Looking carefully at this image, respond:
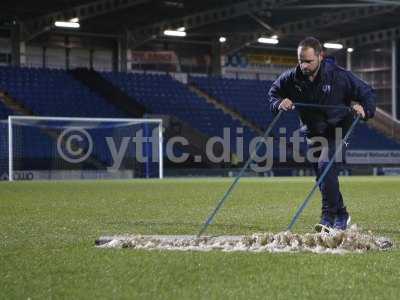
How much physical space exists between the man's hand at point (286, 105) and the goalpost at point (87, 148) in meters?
21.2

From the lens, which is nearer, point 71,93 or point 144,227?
point 144,227

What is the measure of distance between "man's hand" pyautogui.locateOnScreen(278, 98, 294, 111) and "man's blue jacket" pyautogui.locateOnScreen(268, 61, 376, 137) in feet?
0.52

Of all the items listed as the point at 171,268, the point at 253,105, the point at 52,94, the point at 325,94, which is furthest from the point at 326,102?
the point at 253,105

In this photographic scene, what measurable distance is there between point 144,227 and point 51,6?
26794 millimetres

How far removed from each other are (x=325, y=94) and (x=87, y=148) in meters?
22.6

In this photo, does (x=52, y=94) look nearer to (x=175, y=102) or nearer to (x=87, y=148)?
(x=175, y=102)

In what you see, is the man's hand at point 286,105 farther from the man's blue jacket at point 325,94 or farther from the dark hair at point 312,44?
the dark hair at point 312,44

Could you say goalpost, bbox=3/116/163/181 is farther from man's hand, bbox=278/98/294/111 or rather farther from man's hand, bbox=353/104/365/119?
man's hand, bbox=353/104/365/119

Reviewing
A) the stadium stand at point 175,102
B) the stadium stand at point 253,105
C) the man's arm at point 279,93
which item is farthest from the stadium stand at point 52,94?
the man's arm at point 279,93

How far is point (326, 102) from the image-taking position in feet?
25.4

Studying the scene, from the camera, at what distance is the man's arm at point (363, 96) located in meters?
7.54

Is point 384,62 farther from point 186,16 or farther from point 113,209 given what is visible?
point 113,209

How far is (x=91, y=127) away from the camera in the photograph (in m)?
30.3

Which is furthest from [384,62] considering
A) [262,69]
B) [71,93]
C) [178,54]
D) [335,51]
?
[71,93]
